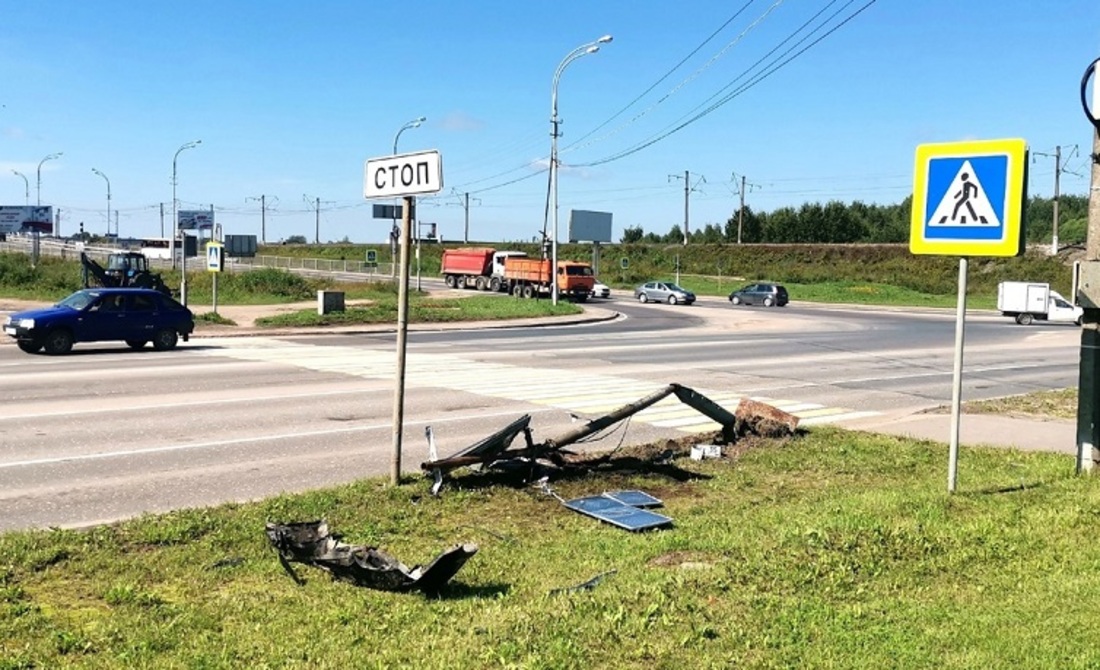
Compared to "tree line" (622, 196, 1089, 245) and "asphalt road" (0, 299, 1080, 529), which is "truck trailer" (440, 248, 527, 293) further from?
"tree line" (622, 196, 1089, 245)

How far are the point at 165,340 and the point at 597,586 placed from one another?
2096 cm

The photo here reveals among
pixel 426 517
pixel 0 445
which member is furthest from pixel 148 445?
pixel 426 517

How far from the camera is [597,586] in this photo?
531cm

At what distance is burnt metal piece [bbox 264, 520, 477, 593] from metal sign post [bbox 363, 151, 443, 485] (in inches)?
78.7

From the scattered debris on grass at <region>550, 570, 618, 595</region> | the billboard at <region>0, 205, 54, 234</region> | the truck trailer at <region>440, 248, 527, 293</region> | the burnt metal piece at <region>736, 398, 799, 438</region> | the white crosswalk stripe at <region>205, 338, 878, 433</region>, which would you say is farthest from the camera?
the billboard at <region>0, 205, 54, 234</region>

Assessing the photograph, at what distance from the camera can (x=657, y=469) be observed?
898cm

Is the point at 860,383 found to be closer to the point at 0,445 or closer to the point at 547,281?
the point at 0,445

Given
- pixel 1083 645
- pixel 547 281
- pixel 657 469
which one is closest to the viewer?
pixel 1083 645

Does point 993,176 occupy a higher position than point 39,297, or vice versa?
point 993,176

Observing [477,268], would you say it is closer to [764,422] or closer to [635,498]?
[764,422]

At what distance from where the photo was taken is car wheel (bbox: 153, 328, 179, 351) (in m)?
23.8

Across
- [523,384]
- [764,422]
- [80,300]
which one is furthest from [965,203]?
[80,300]

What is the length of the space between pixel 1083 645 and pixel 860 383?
14654mm

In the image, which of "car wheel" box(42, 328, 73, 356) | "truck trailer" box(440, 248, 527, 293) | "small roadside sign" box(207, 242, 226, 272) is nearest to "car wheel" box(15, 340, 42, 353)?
"car wheel" box(42, 328, 73, 356)
